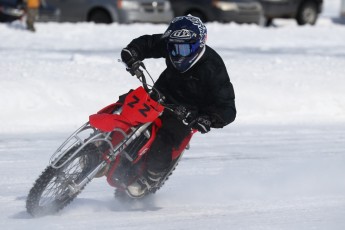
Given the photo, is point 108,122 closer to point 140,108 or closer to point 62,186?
point 140,108

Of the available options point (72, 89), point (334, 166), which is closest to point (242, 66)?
point (72, 89)

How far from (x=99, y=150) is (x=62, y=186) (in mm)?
378

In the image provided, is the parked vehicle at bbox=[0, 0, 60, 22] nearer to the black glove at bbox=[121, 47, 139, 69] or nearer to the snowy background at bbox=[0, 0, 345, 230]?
the snowy background at bbox=[0, 0, 345, 230]

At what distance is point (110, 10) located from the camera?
21.5 metres

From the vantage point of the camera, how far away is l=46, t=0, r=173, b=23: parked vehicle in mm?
21344

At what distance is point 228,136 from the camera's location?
35.9ft

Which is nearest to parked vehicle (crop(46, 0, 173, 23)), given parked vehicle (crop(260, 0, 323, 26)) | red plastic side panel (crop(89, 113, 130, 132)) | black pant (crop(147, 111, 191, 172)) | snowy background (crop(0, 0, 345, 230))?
snowy background (crop(0, 0, 345, 230))

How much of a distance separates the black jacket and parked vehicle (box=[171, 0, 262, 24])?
15.8 m

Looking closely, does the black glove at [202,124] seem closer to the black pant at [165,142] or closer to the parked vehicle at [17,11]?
the black pant at [165,142]

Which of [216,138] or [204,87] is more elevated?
[204,87]

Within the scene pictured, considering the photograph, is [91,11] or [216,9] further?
[216,9]

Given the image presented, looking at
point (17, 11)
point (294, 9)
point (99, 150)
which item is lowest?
point (294, 9)

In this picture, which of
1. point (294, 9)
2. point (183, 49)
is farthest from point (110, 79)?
point (294, 9)

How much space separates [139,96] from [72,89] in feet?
18.2
